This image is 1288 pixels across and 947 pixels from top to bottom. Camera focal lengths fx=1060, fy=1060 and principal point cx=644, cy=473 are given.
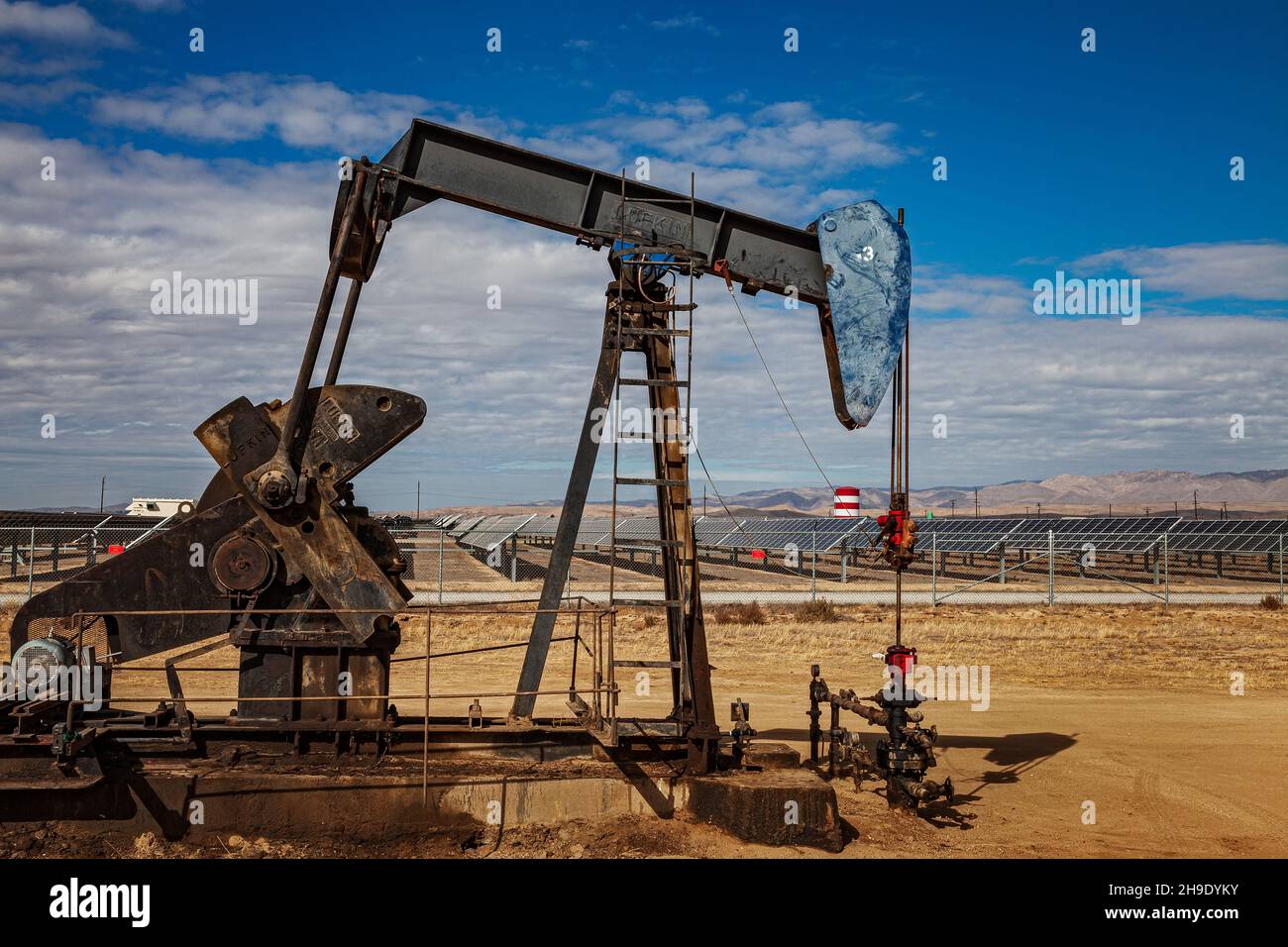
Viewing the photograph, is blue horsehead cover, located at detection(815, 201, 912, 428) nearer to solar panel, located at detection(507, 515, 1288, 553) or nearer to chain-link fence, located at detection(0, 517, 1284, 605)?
chain-link fence, located at detection(0, 517, 1284, 605)

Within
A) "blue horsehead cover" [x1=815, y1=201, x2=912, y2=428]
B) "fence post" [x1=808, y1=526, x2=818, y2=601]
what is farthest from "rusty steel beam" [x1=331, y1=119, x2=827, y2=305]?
"fence post" [x1=808, y1=526, x2=818, y2=601]

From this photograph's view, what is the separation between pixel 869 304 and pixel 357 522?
4.09 meters

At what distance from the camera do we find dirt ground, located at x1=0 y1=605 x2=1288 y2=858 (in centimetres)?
711

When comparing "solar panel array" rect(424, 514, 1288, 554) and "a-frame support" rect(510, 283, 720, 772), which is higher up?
"a-frame support" rect(510, 283, 720, 772)

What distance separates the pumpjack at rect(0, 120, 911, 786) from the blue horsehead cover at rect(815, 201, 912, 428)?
15 millimetres

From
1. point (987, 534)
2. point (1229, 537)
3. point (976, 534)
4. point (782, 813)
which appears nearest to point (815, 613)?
point (782, 813)

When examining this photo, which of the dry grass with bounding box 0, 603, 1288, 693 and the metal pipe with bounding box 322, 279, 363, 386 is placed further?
the dry grass with bounding box 0, 603, 1288, 693

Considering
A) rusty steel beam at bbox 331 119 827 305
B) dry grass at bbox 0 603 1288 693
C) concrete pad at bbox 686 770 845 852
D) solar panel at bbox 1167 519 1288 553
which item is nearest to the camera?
concrete pad at bbox 686 770 845 852

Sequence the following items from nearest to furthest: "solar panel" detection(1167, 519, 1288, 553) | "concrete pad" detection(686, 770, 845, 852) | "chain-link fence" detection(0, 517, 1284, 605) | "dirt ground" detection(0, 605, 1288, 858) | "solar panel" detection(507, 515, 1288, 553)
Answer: "concrete pad" detection(686, 770, 845, 852)
"dirt ground" detection(0, 605, 1288, 858)
"chain-link fence" detection(0, 517, 1284, 605)
"solar panel" detection(507, 515, 1288, 553)
"solar panel" detection(1167, 519, 1288, 553)

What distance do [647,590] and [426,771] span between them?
19.1 m

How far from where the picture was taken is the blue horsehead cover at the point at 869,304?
7895mm

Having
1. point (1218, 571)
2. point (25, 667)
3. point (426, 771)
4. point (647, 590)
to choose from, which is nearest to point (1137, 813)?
point (426, 771)

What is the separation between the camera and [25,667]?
730cm

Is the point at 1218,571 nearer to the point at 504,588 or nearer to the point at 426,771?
the point at 504,588
